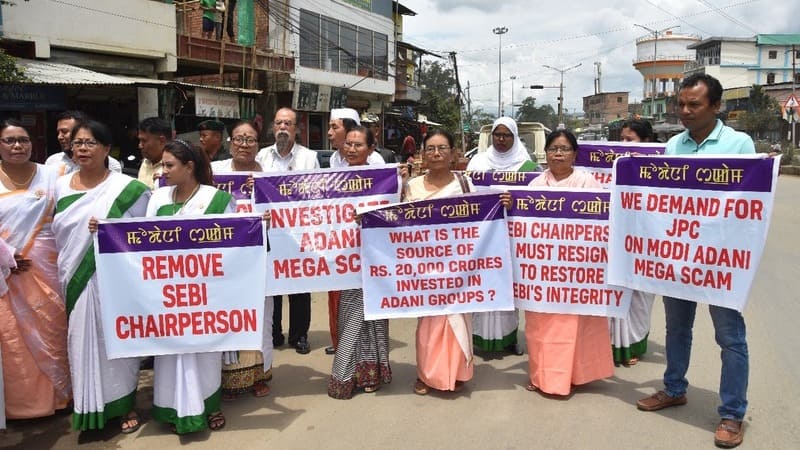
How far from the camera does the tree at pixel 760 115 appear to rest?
38.8m

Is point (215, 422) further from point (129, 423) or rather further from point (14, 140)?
point (14, 140)

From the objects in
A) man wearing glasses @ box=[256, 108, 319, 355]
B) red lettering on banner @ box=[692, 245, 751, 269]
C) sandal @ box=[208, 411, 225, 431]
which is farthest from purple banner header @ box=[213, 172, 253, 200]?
red lettering on banner @ box=[692, 245, 751, 269]

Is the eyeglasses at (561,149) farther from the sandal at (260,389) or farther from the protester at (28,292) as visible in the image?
the protester at (28,292)

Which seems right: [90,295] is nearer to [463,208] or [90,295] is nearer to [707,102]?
[463,208]

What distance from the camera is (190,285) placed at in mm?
3328

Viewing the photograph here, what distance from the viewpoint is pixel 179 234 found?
129 inches

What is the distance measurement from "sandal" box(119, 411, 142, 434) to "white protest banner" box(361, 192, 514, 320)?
4.62ft

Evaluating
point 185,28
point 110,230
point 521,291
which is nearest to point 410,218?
point 521,291

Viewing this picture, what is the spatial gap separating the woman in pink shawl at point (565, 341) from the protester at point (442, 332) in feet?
1.40

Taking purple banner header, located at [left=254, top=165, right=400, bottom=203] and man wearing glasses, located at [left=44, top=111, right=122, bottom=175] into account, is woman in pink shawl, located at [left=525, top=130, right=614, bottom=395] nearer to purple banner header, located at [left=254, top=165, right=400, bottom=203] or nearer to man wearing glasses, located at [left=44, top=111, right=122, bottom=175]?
purple banner header, located at [left=254, top=165, right=400, bottom=203]

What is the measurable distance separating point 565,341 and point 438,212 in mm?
1104

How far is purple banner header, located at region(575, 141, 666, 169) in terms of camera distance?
5.34 m

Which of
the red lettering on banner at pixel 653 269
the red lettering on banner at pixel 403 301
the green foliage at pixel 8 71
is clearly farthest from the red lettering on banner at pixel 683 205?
the green foliage at pixel 8 71

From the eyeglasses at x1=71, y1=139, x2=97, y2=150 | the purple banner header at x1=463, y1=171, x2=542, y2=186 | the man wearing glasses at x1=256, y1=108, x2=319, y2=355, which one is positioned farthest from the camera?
the purple banner header at x1=463, y1=171, x2=542, y2=186
